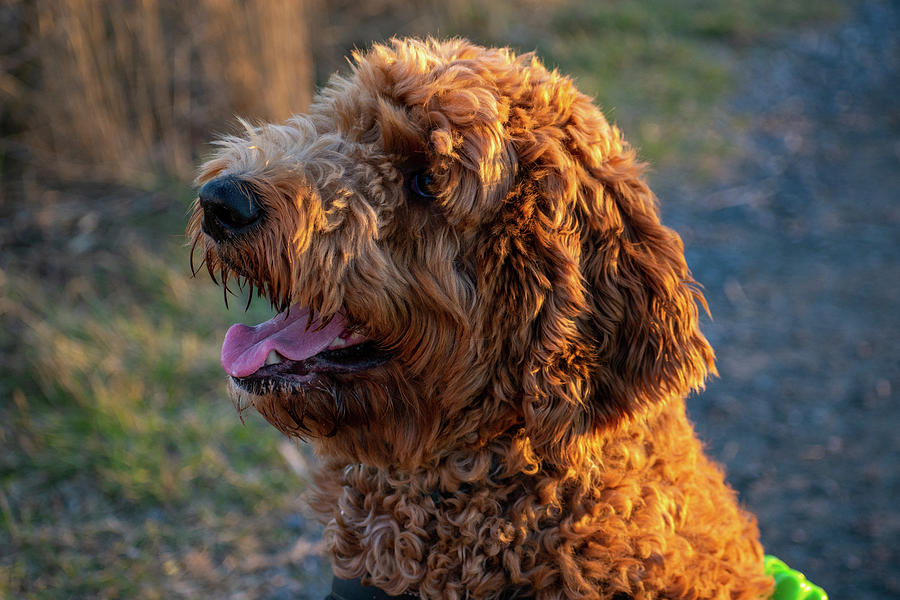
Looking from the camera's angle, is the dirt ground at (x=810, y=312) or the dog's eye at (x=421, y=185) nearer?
the dog's eye at (x=421, y=185)

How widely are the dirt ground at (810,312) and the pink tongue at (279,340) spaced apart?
291 centimetres

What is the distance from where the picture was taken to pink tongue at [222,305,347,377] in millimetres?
2303

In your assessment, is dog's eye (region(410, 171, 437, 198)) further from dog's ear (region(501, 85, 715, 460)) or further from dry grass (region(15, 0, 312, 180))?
dry grass (region(15, 0, 312, 180))

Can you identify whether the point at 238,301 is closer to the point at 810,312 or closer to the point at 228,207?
the point at 228,207

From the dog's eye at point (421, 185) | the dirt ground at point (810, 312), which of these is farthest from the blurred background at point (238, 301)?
the dog's eye at point (421, 185)

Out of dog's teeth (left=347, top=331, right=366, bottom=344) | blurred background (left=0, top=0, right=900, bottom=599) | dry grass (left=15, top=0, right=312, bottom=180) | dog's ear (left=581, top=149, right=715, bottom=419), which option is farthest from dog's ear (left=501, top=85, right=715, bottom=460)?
dry grass (left=15, top=0, right=312, bottom=180)

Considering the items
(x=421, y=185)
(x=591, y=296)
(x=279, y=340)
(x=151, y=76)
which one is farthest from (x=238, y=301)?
(x=591, y=296)

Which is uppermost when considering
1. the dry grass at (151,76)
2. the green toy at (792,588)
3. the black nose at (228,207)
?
the black nose at (228,207)

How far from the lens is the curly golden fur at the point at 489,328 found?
2199 millimetres

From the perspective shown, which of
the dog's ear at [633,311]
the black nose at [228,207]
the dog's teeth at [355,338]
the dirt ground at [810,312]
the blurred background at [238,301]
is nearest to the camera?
the black nose at [228,207]

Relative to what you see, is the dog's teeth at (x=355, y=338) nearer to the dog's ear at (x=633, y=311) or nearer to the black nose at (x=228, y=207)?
the black nose at (x=228, y=207)

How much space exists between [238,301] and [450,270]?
3644 millimetres

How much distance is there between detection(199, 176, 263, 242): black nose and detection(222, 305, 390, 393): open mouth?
333 mm

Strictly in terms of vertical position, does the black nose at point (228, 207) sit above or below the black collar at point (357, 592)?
above
